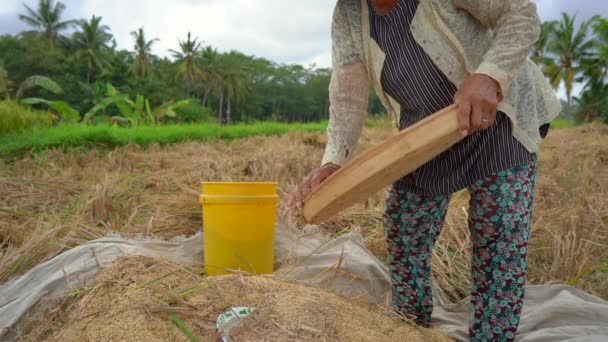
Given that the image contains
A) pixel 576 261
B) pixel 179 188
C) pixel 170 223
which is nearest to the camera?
pixel 576 261

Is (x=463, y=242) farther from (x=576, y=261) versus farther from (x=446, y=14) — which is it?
(x=446, y=14)

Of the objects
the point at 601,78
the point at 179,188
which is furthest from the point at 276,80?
the point at 179,188

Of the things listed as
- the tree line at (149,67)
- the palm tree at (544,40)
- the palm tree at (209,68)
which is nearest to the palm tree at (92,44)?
the tree line at (149,67)

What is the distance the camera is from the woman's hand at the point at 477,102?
125 centimetres

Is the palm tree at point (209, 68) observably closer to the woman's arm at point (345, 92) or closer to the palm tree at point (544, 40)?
the palm tree at point (544, 40)

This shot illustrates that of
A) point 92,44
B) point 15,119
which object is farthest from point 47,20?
point 15,119

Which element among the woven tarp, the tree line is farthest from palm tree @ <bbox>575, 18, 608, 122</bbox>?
the woven tarp

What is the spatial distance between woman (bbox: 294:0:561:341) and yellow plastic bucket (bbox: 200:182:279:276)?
0.81m

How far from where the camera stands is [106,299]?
4.82 feet

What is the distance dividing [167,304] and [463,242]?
6.14ft

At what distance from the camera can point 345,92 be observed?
1710 mm

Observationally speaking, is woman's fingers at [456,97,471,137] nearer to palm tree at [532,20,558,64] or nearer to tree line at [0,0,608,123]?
tree line at [0,0,608,123]

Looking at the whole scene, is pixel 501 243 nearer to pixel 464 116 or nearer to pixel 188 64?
pixel 464 116

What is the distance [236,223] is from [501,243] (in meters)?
1.31
